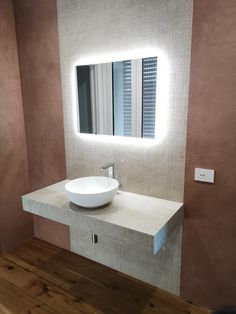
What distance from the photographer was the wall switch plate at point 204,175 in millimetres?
1722

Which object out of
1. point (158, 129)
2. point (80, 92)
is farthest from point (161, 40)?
point (80, 92)

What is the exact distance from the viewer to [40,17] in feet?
7.70

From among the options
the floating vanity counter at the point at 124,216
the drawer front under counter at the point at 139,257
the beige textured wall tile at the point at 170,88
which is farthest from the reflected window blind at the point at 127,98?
the drawer front under counter at the point at 139,257

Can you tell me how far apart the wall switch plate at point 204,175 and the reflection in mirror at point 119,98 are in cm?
45

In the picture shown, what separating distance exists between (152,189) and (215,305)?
102 centimetres

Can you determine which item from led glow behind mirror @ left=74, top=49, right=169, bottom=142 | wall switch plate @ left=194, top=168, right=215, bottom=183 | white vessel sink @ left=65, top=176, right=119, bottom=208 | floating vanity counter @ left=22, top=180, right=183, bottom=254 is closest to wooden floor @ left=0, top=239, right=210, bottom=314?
floating vanity counter @ left=22, top=180, right=183, bottom=254

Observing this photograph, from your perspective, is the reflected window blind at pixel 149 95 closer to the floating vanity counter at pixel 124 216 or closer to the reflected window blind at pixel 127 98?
the reflected window blind at pixel 127 98

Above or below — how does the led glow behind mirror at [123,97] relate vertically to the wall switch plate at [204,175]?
above

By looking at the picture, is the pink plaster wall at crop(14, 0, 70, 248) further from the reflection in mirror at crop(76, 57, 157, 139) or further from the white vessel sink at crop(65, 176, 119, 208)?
the white vessel sink at crop(65, 176, 119, 208)

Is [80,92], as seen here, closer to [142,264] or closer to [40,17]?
[40,17]

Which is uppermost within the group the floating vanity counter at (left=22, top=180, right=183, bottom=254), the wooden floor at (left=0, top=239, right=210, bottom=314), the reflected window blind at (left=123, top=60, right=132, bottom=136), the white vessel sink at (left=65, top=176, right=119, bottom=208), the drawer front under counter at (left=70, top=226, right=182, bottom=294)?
the reflected window blind at (left=123, top=60, right=132, bottom=136)

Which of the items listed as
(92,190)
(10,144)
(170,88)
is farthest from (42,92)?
(170,88)

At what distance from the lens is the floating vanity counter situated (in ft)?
4.94

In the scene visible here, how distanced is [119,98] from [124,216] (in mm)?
970
